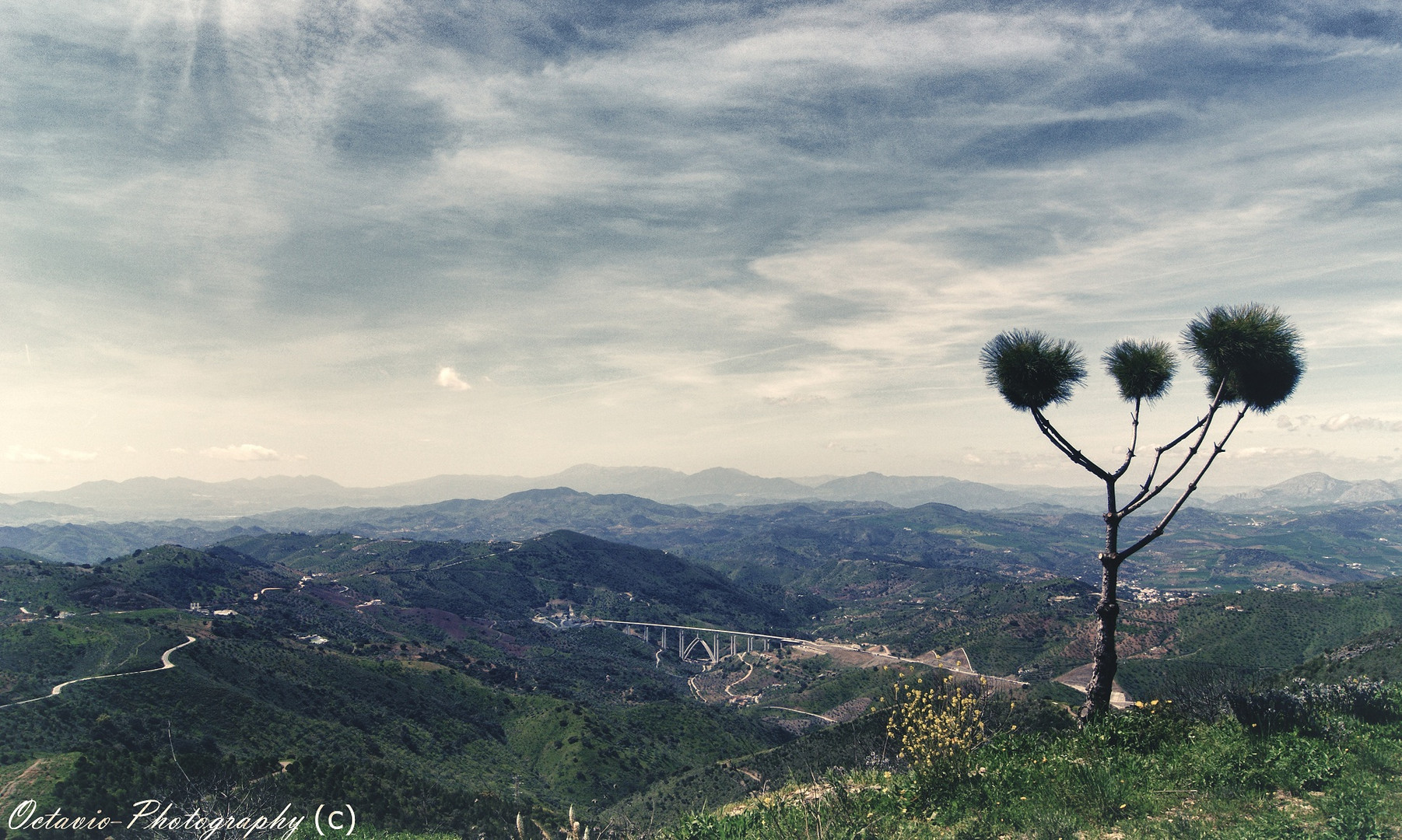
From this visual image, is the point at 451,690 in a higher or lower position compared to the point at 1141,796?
lower

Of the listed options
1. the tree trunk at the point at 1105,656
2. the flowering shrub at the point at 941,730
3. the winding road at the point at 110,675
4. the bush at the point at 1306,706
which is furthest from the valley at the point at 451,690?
the bush at the point at 1306,706

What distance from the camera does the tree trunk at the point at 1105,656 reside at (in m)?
14.8

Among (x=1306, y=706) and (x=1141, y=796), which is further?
(x=1306, y=706)

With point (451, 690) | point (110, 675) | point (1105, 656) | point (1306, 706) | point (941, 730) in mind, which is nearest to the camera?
→ point (941, 730)

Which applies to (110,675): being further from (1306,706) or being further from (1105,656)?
(1306,706)

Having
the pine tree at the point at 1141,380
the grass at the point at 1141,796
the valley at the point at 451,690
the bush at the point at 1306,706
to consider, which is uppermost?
the pine tree at the point at 1141,380

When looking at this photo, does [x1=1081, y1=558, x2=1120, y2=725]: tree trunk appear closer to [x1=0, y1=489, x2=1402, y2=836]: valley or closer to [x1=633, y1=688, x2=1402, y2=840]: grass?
[x1=0, y1=489, x2=1402, y2=836]: valley

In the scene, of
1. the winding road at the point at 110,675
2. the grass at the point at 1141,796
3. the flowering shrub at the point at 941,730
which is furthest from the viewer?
the winding road at the point at 110,675

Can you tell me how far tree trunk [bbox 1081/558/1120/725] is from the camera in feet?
48.5

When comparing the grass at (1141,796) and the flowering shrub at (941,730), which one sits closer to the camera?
the grass at (1141,796)

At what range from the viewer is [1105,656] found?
1514cm

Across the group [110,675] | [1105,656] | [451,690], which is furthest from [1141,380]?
[451,690]

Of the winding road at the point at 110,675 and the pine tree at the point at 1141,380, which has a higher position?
the pine tree at the point at 1141,380

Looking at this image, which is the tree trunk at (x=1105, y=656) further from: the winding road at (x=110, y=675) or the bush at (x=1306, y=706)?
the winding road at (x=110, y=675)
